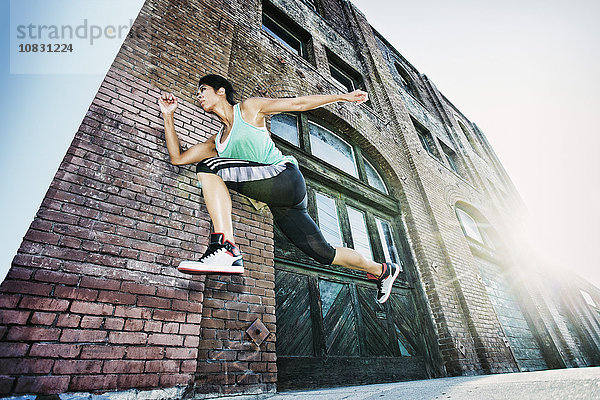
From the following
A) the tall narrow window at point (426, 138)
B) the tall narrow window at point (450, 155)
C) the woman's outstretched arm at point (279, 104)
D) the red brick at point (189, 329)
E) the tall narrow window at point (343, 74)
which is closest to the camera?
the red brick at point (189, 329)

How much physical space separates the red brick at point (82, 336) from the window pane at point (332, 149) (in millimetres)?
3738

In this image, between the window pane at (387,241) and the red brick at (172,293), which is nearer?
the red brick at (172,293)

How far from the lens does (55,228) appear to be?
5.84ft

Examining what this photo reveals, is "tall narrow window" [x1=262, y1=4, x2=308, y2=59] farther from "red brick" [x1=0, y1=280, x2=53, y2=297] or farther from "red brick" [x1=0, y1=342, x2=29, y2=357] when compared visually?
"red brick" [x1=0, y1=342, x2=29, y2=357]

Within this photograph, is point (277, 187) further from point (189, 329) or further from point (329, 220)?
point (329, 220)

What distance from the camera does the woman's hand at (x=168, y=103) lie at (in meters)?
2.25

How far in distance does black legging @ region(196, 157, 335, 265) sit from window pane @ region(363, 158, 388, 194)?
3.76 metres

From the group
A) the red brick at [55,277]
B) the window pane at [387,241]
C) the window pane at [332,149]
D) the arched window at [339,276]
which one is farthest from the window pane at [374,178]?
the red brick at [55,277]

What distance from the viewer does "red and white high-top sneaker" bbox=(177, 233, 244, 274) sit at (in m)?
1.64

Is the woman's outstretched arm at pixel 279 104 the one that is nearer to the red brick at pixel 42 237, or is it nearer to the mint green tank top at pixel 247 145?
→ the mint green tank top at pixel 247 145

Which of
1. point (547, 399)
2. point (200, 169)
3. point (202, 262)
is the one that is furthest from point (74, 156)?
point (547, 399)

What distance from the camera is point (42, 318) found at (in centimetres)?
154

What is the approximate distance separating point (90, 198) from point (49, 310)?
29.8 inches

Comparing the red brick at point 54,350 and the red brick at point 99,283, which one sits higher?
the red brick at point 99,283
